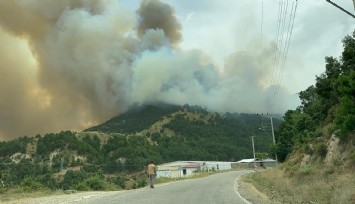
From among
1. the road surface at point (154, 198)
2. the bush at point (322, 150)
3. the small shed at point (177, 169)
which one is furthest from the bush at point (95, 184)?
the small shed at point (177, 169)

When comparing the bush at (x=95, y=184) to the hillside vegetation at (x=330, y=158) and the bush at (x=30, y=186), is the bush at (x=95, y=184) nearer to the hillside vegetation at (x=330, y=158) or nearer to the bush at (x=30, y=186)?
the bush at (x=30, y=186)

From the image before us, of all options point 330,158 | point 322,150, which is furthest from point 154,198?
point 322,150

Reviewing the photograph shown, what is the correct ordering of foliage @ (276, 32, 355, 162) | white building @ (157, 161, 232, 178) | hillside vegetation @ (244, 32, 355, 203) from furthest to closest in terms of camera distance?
white building @ (157, 161, 232, 178) → foliage @ (276, 32, 355, 162) → hillside vegetation @ (244, 32, 355, 203)

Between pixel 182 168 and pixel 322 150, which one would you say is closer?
pixel 322 150

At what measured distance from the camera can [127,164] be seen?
5094 inches

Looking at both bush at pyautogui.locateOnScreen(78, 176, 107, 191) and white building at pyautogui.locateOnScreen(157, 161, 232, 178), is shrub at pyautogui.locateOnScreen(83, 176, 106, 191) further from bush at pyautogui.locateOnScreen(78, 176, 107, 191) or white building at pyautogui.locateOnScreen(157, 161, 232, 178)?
white building at pyautogui.locateOnScreen(157, 161, 232, 178)

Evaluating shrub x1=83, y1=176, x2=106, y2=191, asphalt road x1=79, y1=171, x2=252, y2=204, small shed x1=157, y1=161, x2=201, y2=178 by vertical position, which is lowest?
asphalt road x1=79, y1=171, x2=252, y2=204

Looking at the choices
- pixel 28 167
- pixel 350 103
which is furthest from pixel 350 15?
pixel 28 167

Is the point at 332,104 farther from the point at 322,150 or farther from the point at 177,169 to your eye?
the point at 177,169

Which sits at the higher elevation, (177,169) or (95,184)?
(177,169)

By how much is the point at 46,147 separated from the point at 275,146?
98969 millimetres

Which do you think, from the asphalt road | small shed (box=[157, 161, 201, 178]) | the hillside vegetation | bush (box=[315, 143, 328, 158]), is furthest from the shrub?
small shed (box=[157, 161, 201, 178])

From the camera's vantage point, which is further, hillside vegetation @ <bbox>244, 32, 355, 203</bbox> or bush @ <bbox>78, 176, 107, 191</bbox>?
bush @ <bbox>78, 176, 107, 191</bbox>

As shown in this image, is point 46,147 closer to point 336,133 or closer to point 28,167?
point 28,167
